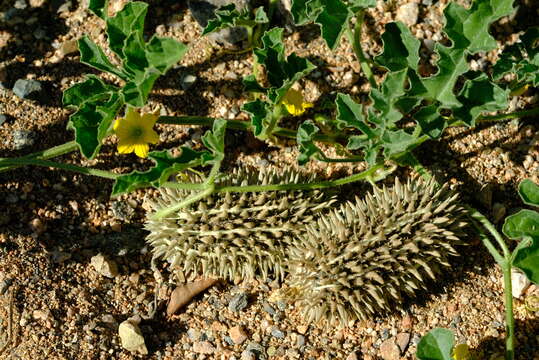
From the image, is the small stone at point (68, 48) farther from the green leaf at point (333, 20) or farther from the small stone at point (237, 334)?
the small stone at point (237, 334)

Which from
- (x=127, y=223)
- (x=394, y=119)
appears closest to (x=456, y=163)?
(x=394, y=119)

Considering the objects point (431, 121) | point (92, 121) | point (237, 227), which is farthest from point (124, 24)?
point (431, 121)

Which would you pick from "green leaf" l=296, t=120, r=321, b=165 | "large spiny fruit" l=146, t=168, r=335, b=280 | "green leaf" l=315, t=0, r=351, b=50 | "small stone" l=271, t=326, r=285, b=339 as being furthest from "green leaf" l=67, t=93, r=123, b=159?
"small stone" l=271, t=326, r=285, b=339

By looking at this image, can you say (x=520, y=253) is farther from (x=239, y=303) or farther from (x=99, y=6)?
(x=99, y=6)

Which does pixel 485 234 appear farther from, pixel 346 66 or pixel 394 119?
pixel 346 66

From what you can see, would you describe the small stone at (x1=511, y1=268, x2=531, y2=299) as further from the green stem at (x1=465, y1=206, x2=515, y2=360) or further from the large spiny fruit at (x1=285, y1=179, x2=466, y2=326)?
the large spiny fruit at (x1=285, y1=179, x2=466, y2=326)

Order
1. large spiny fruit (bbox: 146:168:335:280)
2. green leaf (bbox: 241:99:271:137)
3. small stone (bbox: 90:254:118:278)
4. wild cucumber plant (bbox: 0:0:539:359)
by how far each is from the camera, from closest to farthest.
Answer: wild cucumber plant (bbox: 0:0:539:359)
green leaf (bbox: 241:99:271:137)
large spiny fruit (bbox: 146:168:335:280)
small stone (bbox: 90:254:118:278)

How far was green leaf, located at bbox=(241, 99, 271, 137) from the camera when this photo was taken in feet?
12.8

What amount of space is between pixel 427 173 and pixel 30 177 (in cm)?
251

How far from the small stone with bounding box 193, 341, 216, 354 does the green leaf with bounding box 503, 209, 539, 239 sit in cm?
186

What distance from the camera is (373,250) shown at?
3932 mm

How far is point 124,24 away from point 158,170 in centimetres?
80

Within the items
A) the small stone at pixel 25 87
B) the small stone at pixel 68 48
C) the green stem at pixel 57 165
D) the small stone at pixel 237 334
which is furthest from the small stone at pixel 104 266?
the small stone at pixel 68 48

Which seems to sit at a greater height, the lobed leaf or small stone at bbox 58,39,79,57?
the lobed leaf
